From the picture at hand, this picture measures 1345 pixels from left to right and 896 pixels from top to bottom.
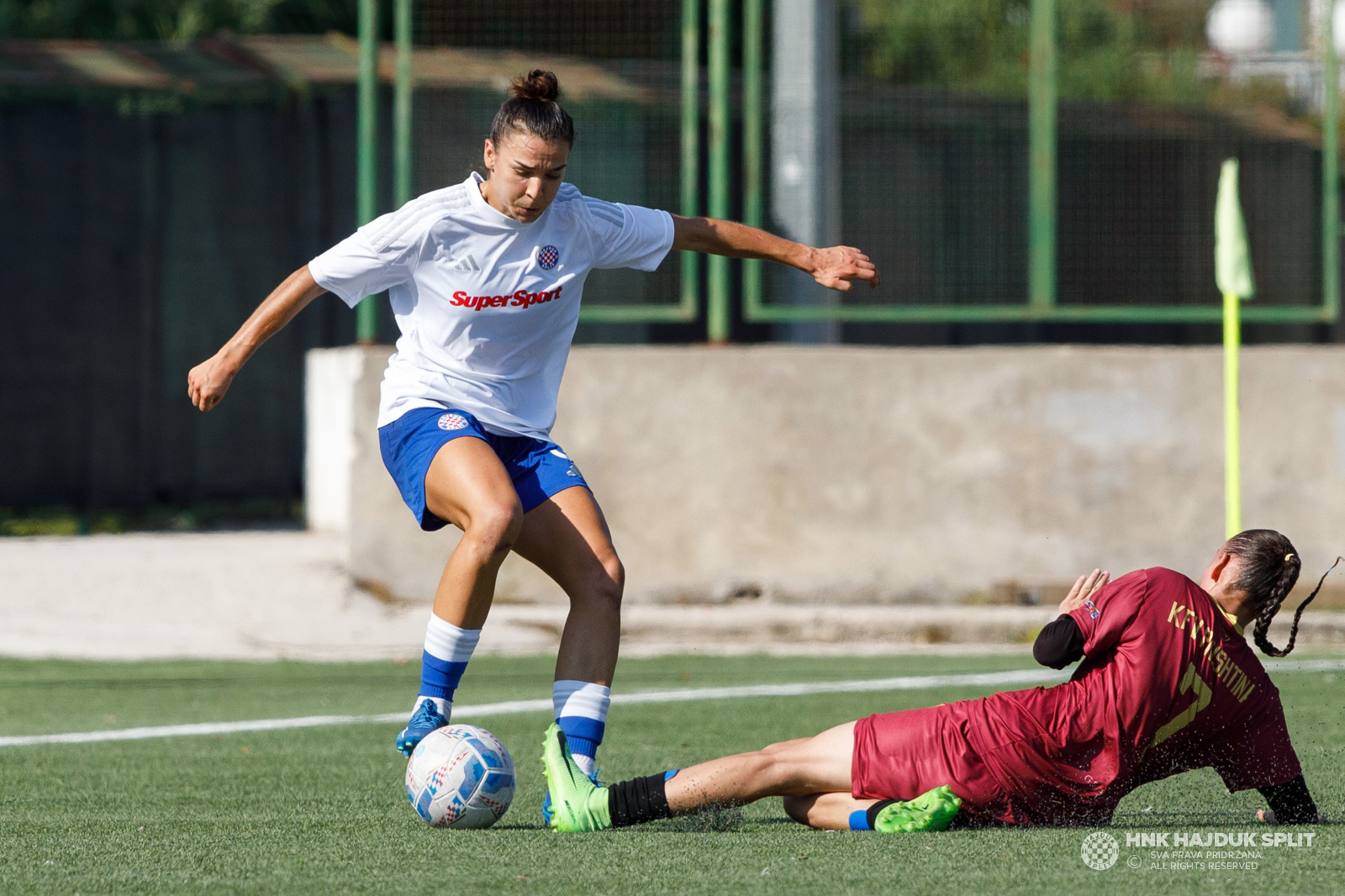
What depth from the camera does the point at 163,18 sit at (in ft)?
70.4

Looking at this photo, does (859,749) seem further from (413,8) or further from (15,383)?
(15,383)

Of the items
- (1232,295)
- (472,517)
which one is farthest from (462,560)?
(1232,295)

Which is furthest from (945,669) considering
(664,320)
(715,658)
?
(664,320)

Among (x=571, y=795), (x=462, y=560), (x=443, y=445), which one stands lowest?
(x=571, y=795)

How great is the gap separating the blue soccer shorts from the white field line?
2082mm

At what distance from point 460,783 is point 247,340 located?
150 centimetres

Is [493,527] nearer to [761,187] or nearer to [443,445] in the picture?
[443,445]

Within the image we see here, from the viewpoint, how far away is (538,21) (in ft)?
36.4

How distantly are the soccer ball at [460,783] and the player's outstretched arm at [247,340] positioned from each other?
123 cm

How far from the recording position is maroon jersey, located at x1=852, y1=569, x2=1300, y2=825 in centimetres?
453

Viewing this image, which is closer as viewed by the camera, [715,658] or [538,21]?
[715,658]

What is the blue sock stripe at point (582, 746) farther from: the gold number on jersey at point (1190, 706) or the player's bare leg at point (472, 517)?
the gold number on jersey at point (1190, 706)

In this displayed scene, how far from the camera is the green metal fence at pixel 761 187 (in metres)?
11.1

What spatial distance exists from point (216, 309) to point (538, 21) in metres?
5.70
